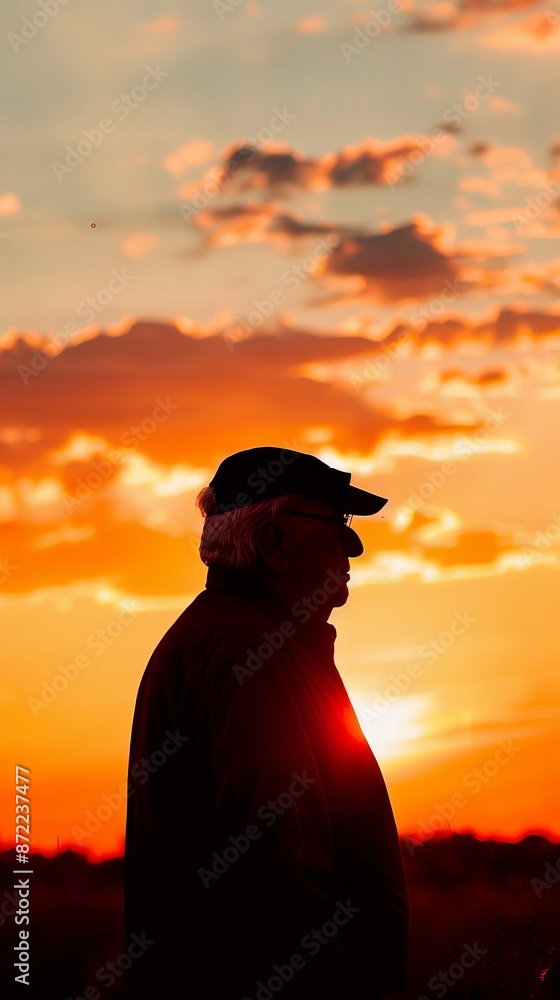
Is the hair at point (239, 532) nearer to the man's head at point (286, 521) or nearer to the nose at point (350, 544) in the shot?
the man's head at point (286, 521)

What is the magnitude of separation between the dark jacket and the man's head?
0.07 metres

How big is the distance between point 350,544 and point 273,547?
0.82 ft

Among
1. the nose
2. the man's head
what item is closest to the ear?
the man's head

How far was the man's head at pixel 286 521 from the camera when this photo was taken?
3.45m

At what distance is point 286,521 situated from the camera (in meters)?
3.50

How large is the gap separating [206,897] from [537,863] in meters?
6.20

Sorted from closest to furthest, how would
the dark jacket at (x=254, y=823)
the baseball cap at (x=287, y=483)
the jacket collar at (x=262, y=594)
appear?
the dark jacket at (x=254, y=823)
the jacket collar at (x=262, y=594)
the baseball cap at (x=287, y=483)

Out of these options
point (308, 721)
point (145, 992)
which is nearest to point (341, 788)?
point (308, 721)

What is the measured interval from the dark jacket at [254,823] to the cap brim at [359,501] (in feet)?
1.17

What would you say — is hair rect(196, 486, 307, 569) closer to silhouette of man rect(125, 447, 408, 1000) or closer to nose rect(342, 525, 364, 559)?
silhouette of man rect(125, 447, 408, 1000)

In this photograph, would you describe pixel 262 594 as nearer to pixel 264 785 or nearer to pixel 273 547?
pixel 273 547

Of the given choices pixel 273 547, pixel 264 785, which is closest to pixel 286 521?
pixel 273 547

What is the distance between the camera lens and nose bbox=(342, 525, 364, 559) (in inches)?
141

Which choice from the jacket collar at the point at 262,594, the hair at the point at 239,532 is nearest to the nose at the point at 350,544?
the hair at the point at 239,532
